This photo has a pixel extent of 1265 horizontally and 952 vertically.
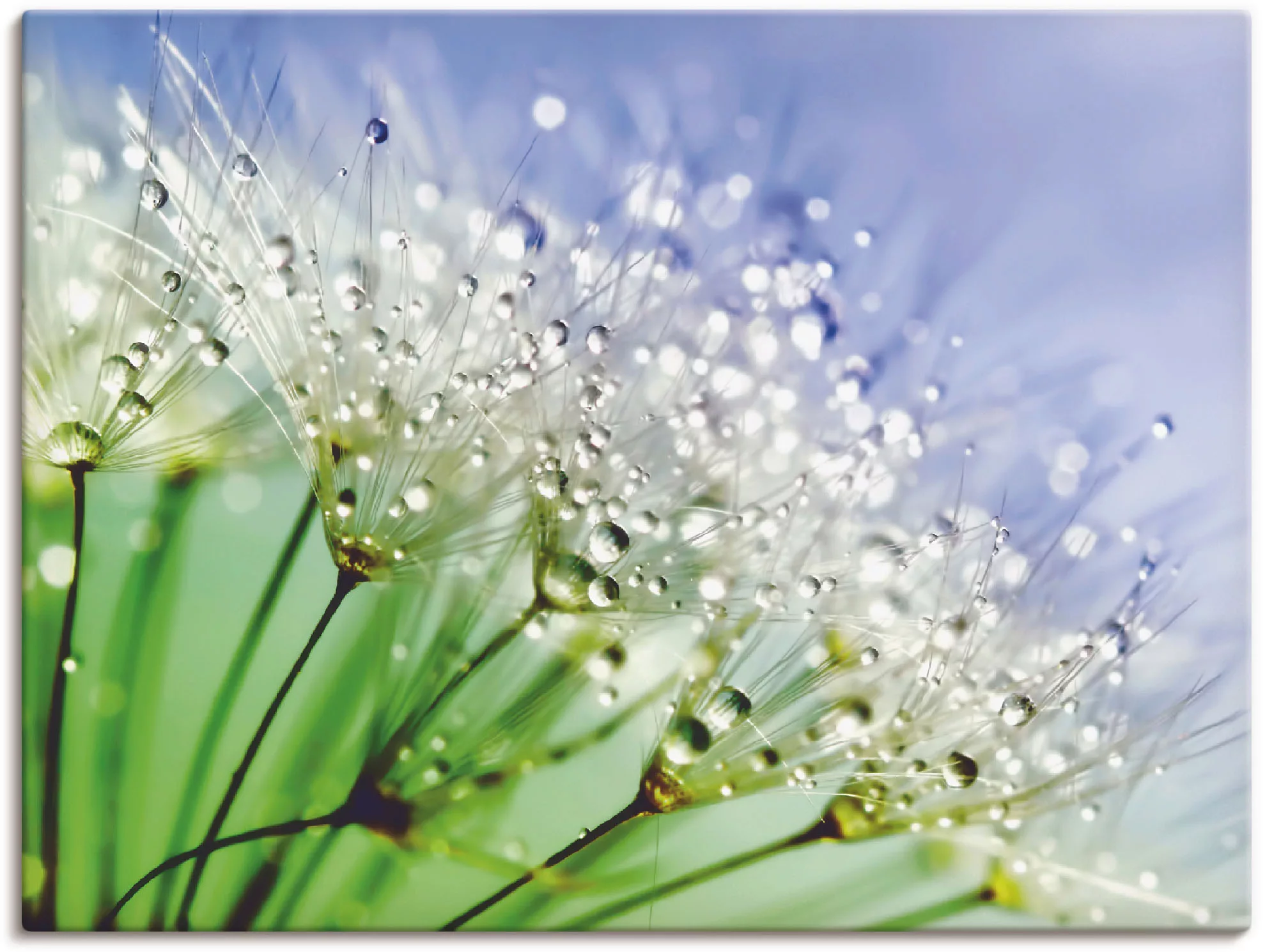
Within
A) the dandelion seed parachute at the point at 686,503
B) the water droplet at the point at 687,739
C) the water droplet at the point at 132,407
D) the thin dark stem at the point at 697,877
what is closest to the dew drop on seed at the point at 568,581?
the dandelion seed parachute at the point at 686,503

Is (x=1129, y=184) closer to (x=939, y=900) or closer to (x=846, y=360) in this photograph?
(x=846, y=360)

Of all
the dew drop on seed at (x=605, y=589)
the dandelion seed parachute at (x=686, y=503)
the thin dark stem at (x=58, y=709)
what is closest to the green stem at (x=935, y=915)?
the dandelion seed parachute at (x=686, y=503)

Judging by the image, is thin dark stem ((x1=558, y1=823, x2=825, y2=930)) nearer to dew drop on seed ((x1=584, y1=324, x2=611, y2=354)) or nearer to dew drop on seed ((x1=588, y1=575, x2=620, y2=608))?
dew drop on seed ((x1=588, y1=575, x2=620, y2=608))

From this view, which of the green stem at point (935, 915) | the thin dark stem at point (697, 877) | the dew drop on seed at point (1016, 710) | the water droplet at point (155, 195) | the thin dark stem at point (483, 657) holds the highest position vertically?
the water droplet at point (155, 195)

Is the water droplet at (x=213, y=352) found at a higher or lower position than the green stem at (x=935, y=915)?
higher

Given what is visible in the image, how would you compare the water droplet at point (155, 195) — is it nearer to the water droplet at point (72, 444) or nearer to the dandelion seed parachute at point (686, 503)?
the dandelion seed parachute at point (686, 503)

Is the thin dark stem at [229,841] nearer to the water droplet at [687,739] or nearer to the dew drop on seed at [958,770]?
the water droplet at [687,739]

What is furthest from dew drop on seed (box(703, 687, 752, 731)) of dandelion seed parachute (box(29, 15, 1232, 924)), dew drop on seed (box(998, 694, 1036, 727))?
dew drop on seed (box(998, 694, 1036, 727))
